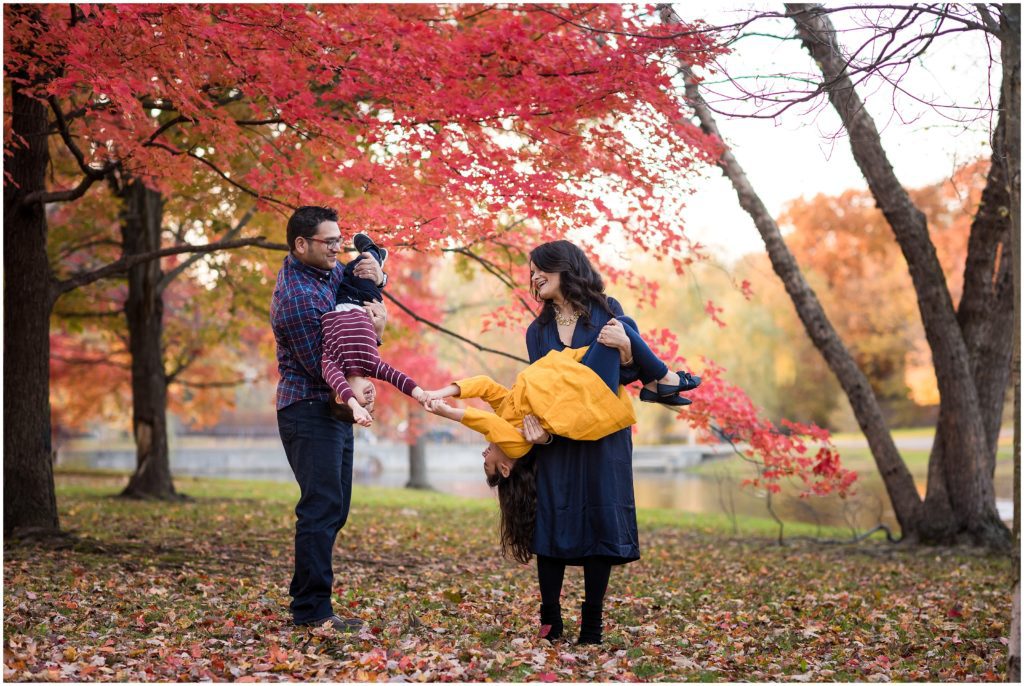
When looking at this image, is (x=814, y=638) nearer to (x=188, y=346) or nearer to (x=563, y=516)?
(x=563, y=516)

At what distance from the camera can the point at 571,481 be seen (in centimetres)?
376

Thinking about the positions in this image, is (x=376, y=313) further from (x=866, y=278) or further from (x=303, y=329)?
(x=866, y=278)

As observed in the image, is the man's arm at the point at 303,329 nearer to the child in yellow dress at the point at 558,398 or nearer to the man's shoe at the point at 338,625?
the child in yellow dress at the point at 558,398

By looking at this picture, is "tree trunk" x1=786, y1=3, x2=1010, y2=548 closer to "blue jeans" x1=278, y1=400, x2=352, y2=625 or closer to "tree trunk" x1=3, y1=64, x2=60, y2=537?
"blue jeans" x1=278, y1=400, x2=352, y2=625

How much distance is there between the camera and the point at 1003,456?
24438 millimetres

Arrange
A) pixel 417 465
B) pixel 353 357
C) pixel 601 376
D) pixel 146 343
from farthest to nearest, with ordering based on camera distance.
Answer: pixel 417 465 → pixel 146 343 → pixel 601 376 → pixel 353 357

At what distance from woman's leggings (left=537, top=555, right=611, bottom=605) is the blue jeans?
922mm

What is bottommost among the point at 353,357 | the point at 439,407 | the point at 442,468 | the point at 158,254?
the point at 442,468

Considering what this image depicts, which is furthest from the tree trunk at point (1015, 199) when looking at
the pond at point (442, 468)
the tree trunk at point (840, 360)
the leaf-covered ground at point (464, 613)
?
the pond at point (442, 468)

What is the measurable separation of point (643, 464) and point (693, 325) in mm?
4468

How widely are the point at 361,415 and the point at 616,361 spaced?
1.08 m

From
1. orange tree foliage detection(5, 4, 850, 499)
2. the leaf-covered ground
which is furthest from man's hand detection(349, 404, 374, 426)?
orange tree foliage detection(5, 4, 850, 499)

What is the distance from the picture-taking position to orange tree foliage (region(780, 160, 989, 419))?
28562 millimetres

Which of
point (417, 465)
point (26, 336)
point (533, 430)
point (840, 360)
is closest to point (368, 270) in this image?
point (533, 430)
